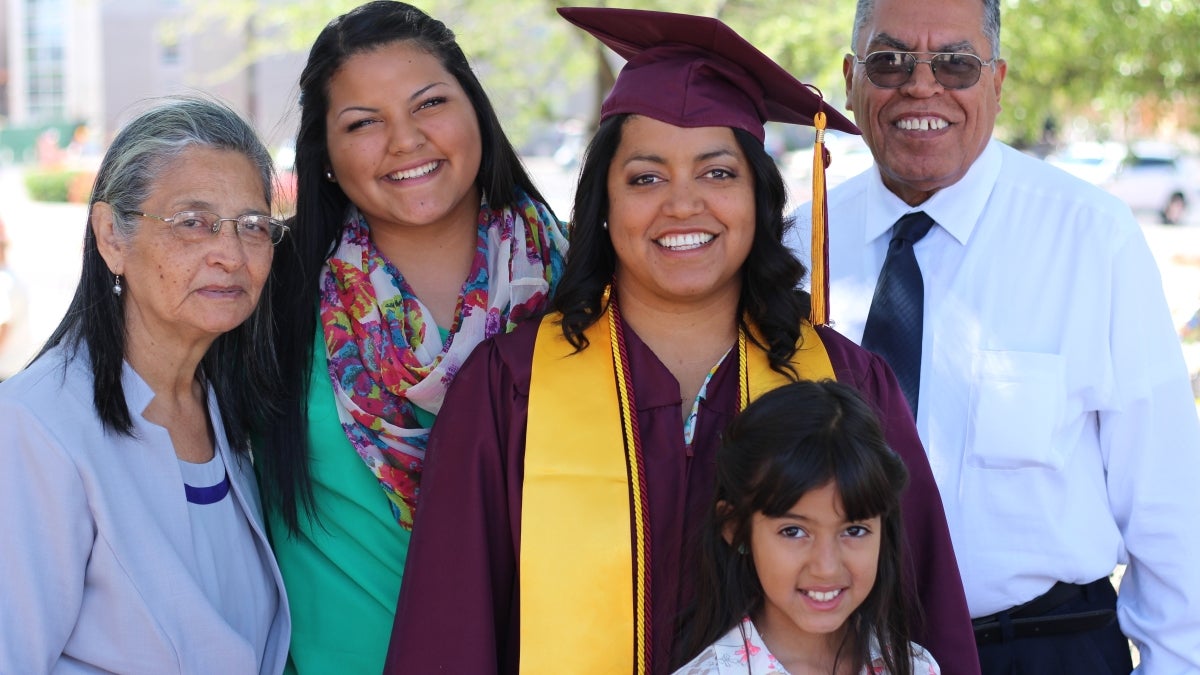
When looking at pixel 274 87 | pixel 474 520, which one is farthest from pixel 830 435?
pixel 274 87

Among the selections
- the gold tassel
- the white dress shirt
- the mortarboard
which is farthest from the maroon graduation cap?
the white dress shirt

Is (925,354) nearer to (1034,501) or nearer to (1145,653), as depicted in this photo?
(1034,501)

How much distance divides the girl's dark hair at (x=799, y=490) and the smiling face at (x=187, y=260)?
0.99 meters

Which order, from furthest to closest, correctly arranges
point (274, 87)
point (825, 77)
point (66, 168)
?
point (274, 87) < point (66, 168) < point (825, 77)

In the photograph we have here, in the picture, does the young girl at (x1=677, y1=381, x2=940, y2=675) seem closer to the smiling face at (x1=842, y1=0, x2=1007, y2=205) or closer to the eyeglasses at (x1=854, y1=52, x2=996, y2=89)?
the smiling face at (x1=842, y1=0, x2=1007, y2=205)

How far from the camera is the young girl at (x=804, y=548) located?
222 centimetres

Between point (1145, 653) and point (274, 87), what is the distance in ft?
124

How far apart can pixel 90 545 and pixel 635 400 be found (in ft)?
3.34

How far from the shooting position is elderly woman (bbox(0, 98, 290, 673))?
2227 mm

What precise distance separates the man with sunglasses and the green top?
1.19 m

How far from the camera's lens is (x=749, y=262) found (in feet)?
8.61

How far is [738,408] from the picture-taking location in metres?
2.52

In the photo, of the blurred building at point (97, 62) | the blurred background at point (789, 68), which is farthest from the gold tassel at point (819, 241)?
the blurred building at point (97, 62)

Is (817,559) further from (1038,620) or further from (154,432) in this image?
(154,432)
